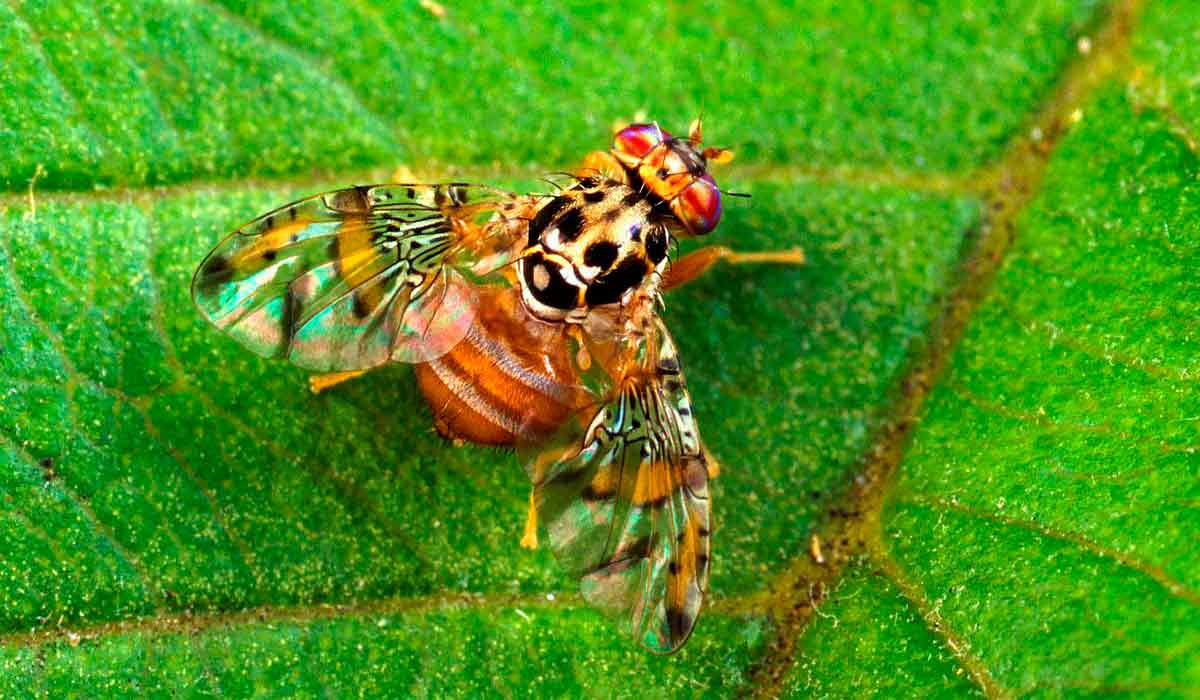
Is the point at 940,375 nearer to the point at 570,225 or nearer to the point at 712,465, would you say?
the point at 712,465

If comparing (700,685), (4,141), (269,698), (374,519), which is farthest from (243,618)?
(4,141)

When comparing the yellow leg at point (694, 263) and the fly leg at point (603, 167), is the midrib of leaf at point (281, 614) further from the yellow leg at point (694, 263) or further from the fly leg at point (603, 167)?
the fly leg at point (603, 167)

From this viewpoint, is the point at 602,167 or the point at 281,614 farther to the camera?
the point at 602,167

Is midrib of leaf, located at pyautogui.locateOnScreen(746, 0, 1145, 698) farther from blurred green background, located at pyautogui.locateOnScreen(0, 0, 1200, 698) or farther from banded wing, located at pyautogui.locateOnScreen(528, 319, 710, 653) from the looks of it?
banded wing, located at pyautogui.locateOnScreen(528, 319, 710, 653)

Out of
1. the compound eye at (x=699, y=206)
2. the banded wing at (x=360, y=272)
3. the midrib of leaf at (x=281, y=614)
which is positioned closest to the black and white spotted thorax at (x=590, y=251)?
the compound eye at (x=699, y=206)

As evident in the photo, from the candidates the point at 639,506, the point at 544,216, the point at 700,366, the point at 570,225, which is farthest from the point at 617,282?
Answer: the point at 639,506

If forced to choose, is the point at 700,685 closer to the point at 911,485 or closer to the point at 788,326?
the point at 911,485
